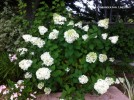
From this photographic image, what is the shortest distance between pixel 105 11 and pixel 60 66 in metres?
5.91

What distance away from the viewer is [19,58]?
13.4ft

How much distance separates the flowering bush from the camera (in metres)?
3.33

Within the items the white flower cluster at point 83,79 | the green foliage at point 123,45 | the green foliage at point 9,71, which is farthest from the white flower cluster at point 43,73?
the green foliage at point 123,45

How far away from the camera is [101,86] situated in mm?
3199

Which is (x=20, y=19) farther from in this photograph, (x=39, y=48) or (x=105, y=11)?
(x=105, y=11)

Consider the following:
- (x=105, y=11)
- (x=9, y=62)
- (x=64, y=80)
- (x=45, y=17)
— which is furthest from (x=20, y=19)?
(x=105, y=11)

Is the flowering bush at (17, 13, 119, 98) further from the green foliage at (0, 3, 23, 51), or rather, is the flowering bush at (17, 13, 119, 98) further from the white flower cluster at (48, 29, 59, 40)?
the green foliage at (0, 3, 23, 51)

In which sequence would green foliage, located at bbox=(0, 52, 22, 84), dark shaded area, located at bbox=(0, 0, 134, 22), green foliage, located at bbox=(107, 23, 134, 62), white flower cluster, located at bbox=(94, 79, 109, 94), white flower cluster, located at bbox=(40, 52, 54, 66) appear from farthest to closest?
1. dark shaded area, located at bbox=(0, 0, 134, 22)
2. green foliage, located at bbox=(107, 23, 134, 62)
3. green foliage, located at bbox=(0, 52, 22, 84)
4. white flower cluster, located at bbox=(40, 52, 54, 66)
5. white flower cluster, located at bbox=(94, 79, 109, 94)

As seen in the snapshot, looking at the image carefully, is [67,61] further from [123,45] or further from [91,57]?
[123,45]

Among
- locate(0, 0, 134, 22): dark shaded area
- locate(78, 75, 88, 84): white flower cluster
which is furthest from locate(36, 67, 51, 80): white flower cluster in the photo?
locate(0, 0, 134, 22): dark shaded area

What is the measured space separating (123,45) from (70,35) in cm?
362

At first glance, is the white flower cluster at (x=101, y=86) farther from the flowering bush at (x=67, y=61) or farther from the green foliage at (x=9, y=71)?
the green foliage at (x=9, y=71)

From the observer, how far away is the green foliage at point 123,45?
667cm

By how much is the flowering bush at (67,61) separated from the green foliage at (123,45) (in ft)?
9.94
